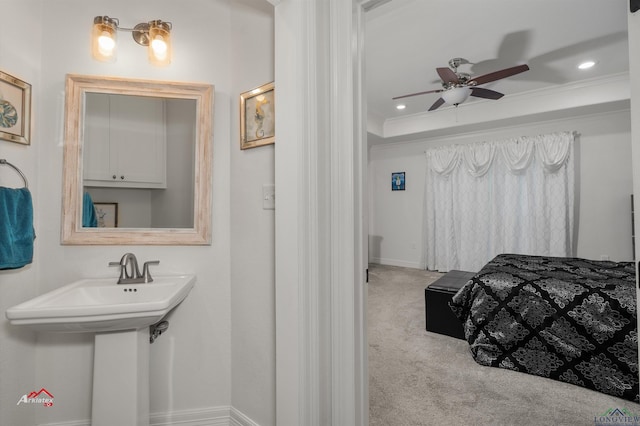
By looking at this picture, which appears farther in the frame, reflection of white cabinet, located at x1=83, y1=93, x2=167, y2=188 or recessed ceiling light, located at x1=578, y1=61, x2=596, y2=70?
recessed ceiling light, located at x1=578, y1=61, x2=596, y2=70

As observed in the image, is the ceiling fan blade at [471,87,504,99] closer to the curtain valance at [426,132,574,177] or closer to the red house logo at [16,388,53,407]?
the curtain valance at [426,132,574,177]

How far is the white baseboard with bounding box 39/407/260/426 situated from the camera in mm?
→ 1581

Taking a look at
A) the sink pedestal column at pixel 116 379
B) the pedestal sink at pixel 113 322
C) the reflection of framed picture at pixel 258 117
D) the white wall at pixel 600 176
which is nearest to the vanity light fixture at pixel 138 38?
the reflection of framed picture at pixel 258 117

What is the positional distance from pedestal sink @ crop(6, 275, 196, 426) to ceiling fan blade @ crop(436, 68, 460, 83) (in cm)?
267

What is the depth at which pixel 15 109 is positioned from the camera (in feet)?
4.59

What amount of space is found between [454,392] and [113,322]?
1986mm

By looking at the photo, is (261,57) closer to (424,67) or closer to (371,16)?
(371,16)

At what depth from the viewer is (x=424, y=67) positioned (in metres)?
3.43

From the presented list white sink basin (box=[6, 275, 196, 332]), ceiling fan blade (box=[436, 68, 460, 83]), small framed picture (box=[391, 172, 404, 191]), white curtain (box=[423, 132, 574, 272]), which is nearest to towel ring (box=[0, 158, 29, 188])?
white sink basin (box=[6, 275, 196, 332])

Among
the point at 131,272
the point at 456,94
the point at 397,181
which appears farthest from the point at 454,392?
the point at 397,181

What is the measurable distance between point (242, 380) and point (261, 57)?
163cm

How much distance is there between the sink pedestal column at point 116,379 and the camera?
4.37ft

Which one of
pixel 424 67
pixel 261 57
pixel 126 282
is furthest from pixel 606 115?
pixel 126 282

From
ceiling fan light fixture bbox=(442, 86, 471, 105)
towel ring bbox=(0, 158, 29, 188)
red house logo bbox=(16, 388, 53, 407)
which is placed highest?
ceiling fan light fixture bbox=(442, 86, 471, 105)
